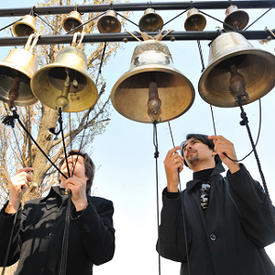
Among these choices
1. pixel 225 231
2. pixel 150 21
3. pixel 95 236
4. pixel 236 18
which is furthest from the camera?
pixel 150 21

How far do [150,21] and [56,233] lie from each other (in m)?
1.83

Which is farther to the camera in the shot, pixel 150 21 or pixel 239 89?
pixel 150 21

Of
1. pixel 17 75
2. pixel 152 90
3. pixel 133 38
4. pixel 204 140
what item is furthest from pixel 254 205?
pixel 17 75

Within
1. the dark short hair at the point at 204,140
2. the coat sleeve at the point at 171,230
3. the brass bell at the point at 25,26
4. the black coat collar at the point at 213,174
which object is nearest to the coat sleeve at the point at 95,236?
the coat sleeve at the point at 171,230

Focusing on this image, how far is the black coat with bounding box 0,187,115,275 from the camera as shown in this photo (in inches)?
56.9

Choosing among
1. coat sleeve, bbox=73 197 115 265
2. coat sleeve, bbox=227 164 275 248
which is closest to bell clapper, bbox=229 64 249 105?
coat sleeve, bbox=227 164 275 248

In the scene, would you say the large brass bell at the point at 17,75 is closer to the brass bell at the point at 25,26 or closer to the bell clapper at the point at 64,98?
the bell clapper at the point at 64,98

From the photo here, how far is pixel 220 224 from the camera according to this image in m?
1.58

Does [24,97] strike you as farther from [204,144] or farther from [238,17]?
[238,17]

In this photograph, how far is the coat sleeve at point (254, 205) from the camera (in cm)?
136

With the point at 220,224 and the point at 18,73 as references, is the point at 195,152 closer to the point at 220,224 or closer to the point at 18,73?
the point at 220,224

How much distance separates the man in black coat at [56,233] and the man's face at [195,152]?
88 centimetres

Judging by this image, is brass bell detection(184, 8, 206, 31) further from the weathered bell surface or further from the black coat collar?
the weathered bell surface

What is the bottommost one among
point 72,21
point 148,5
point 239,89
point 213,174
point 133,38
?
point 213,174
